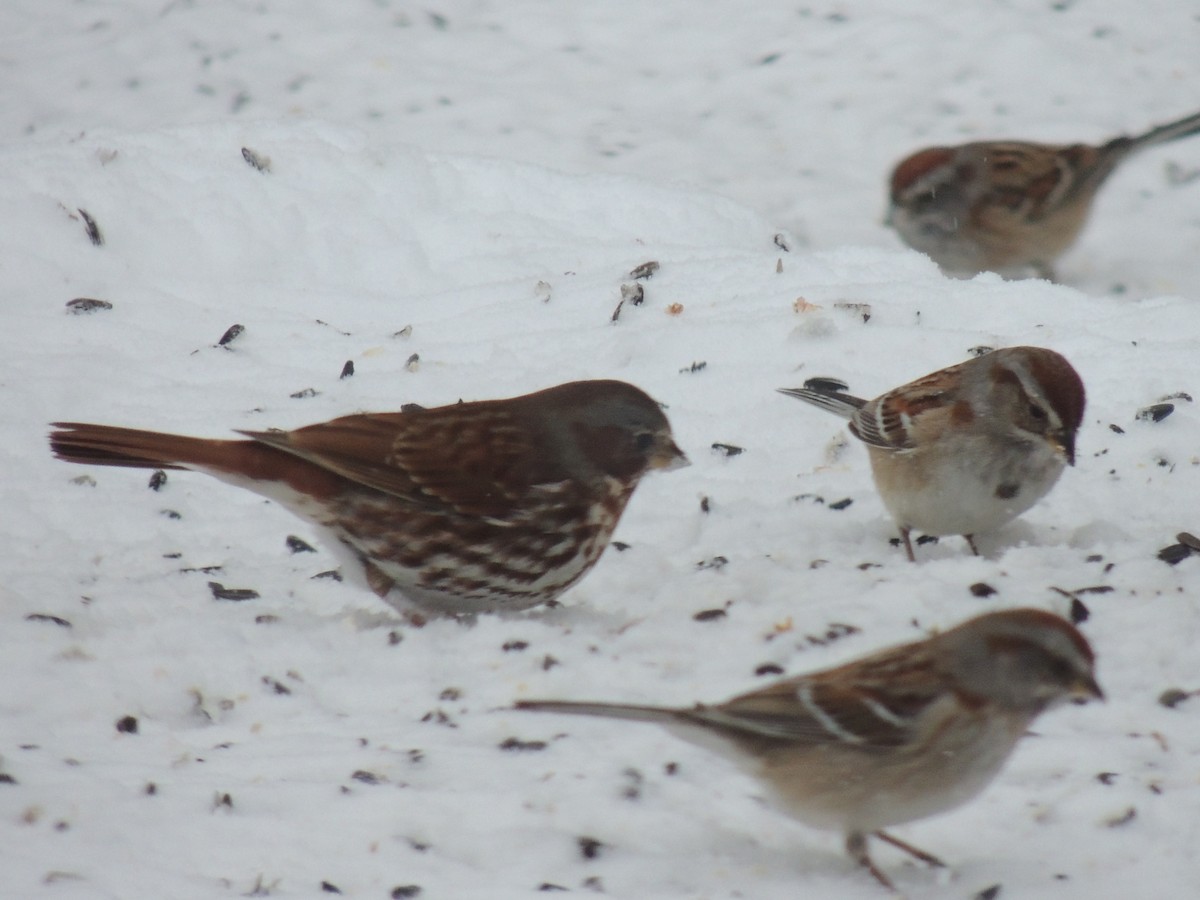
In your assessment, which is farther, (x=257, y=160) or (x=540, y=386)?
(x=257, y=160)

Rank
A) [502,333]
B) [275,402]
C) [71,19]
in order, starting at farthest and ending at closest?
[71,19] < [502,333] < [275,402]

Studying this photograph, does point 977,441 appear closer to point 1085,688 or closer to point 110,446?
point 1085,688

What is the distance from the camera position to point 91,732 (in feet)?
13.1

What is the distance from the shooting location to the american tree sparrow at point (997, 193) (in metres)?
8.89

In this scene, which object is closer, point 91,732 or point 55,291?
point 91,732

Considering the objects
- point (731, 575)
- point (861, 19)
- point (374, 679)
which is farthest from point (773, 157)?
point (374, 679)

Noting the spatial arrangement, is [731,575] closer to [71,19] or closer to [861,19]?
[861,19]

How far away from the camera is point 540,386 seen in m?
6.44

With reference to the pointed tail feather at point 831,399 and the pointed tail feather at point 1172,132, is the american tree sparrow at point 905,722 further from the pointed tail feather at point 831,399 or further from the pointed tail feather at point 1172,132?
the pointed tail feather at point 1172,132

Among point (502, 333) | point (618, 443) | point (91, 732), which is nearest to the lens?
point (91, 732)

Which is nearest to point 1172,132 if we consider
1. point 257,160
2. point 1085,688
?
point 257,160

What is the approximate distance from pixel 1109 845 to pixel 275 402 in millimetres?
3949

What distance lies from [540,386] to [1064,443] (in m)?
2.37

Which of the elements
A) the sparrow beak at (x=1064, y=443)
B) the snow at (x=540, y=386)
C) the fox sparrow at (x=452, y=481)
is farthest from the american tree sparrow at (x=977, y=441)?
the fox sparrow at (x=452, y=481)
